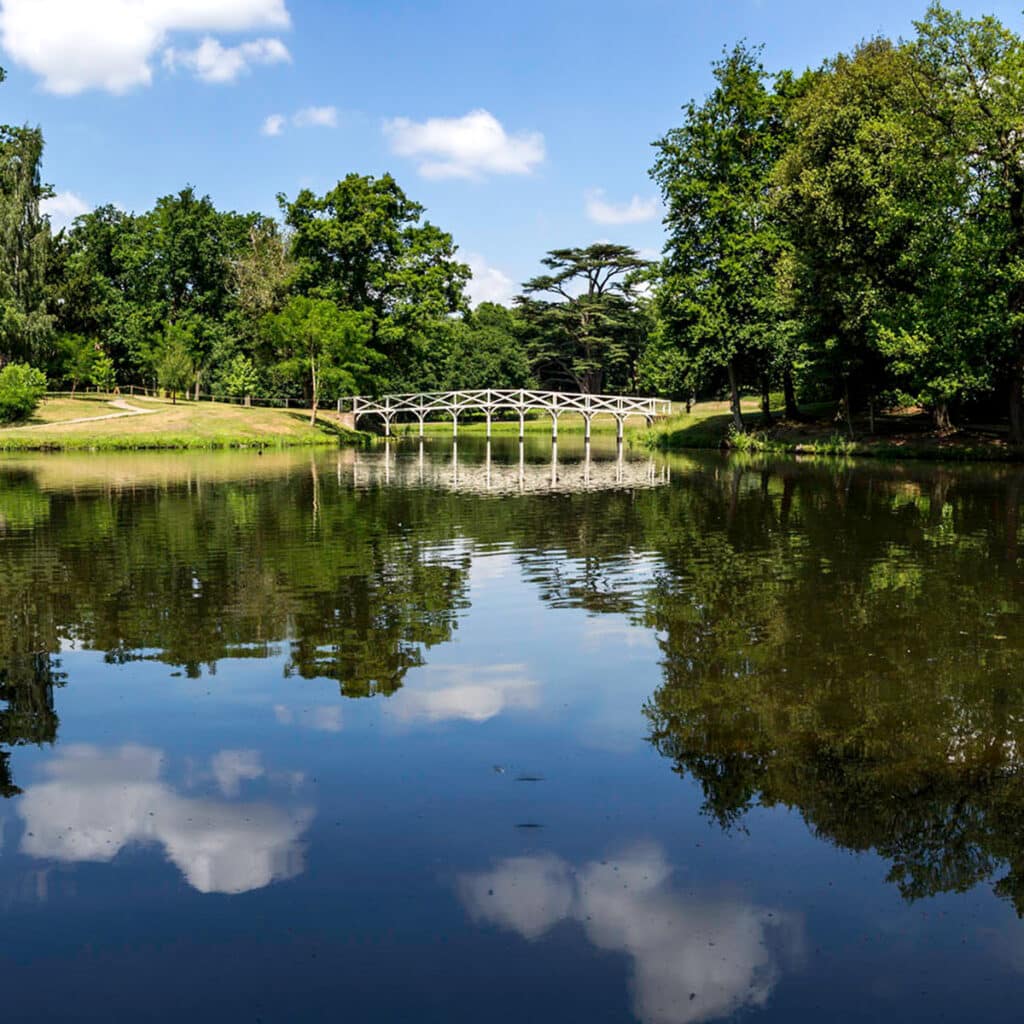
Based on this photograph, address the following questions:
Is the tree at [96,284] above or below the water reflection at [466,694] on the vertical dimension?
above

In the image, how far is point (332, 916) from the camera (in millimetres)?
5492

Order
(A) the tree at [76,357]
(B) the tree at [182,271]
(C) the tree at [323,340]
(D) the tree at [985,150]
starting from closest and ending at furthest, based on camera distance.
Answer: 1. (D) the tree at [985,150]
2. (C) the tree at [323,340]
3. (A) the tree at [76,357]
4. (B) the tree at [182,271]

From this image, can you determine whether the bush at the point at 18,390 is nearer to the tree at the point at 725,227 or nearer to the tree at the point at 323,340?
the tree at the point at 323,340

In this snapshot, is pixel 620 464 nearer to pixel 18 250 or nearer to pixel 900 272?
pixel 900 272

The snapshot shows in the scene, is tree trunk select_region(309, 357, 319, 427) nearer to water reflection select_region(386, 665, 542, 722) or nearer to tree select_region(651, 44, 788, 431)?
tree select_region(651, 44, 788, 431)

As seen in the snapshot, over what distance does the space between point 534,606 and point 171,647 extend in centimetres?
497

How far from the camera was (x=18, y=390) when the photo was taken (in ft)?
190

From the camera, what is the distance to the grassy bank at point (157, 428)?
181 ft

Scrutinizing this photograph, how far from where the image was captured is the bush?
5778 cm

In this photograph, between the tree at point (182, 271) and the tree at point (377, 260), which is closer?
the tree at point (377, 260)

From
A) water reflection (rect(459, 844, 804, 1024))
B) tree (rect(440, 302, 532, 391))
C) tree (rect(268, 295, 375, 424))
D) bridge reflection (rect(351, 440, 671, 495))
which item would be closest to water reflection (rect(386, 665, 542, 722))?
water reflection (rect(459, 844, 804, 1024))

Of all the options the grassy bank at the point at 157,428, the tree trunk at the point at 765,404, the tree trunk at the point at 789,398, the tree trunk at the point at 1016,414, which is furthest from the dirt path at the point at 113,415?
the tree trunk at the point at 1016,414

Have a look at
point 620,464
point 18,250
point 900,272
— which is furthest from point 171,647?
point 18,250

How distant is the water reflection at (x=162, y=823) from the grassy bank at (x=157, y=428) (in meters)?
51.6
